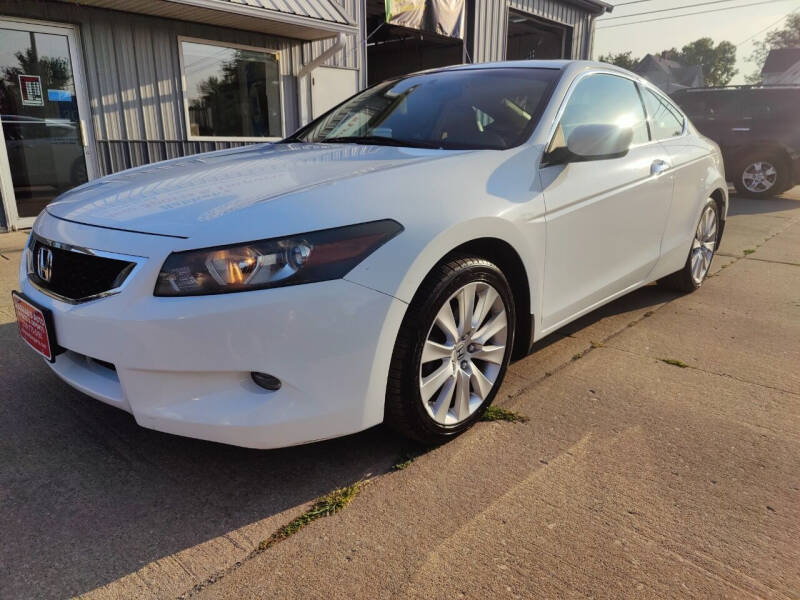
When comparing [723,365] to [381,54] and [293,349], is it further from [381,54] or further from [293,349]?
[381,54]

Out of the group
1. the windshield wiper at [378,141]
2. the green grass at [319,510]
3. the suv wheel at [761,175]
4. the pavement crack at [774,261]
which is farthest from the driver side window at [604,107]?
the suv wheel at [761,175]

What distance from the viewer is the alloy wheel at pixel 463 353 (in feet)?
7.20

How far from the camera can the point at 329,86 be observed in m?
9.59

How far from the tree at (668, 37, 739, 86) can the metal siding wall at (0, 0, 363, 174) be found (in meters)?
86.7

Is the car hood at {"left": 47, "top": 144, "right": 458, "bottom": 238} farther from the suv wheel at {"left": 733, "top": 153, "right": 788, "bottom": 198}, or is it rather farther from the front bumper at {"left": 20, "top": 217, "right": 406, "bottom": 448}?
the suv wheel at {"left": 733, "top": 153, "right": 788, "bottom": 198}

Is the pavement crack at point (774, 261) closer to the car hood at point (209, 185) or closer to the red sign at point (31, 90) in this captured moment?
the car hood at point (209, 185)

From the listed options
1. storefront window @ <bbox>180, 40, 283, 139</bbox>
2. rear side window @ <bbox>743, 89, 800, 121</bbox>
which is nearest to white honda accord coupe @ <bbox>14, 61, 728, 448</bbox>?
storefront window @ <bbox>180, 40, 283, 139</bbox>

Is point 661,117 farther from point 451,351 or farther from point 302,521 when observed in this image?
point 302,521

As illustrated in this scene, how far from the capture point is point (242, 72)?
853 cm

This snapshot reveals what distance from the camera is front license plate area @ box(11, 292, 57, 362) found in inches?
80.6

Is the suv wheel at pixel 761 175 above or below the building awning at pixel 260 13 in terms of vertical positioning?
below

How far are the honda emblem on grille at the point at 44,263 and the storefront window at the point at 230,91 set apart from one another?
6.25 metres

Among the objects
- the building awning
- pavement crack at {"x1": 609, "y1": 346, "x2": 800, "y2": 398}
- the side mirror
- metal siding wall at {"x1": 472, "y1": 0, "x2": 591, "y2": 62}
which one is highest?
metal siding wall at {"x1": 472, "y1": 0, "x2": 591, "y2": 62}

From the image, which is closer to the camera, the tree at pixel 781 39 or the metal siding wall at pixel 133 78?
the metal siding wall at pixel 133 78
